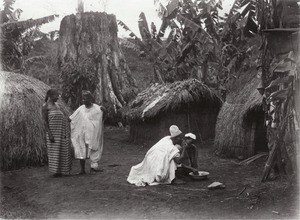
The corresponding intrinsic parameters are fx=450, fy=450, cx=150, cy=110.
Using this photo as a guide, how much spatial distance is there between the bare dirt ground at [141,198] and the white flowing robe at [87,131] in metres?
0.45

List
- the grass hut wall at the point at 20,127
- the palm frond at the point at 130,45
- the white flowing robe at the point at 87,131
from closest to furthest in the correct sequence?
the white flowing robe at the point at 87,131 → the grass hut wall at the point at 20,127 → the palm frond at the point at 130,45

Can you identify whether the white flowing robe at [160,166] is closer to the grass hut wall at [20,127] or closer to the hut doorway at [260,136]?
the grass hut wall at [20,127]

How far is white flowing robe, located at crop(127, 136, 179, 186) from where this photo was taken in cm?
695

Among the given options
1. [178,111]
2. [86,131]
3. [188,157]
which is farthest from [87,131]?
[178,111]

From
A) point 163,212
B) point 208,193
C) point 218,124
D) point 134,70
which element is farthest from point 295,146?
point 134,70

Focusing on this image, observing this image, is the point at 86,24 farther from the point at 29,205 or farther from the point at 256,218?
the point at 256,218

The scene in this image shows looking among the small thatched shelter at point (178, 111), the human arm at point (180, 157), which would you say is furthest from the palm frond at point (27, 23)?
the human arm at point (180, 157)

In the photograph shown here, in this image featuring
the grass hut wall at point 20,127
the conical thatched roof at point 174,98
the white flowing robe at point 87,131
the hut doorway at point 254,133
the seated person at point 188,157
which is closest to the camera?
the seated person at point 188,157

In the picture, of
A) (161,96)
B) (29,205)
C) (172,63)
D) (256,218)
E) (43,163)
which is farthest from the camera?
(172,63)

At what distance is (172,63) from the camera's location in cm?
1484

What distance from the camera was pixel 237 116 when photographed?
975 centimetres

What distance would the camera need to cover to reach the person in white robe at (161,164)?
6957 mm

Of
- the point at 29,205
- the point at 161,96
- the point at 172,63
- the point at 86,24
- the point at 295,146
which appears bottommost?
the point at 29,205

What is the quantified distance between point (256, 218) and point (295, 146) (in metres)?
1.91
